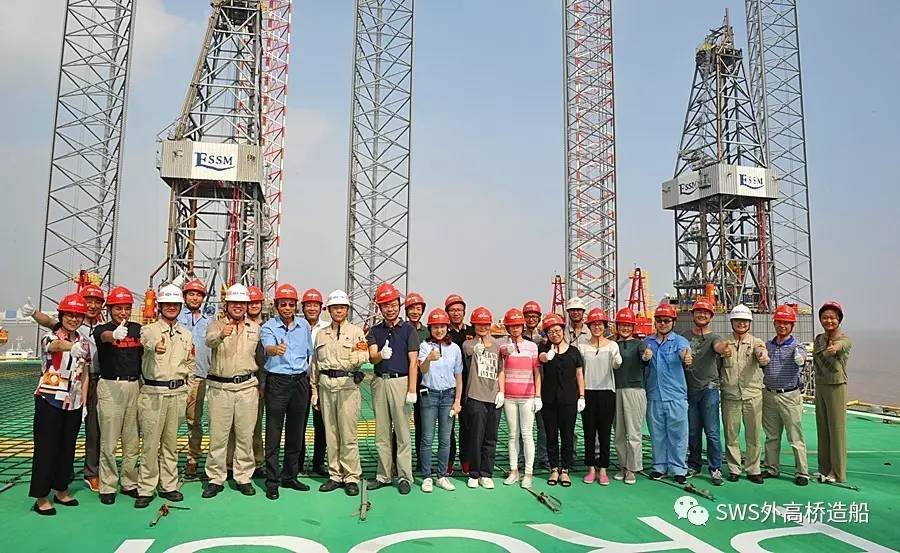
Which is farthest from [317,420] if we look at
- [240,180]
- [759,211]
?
[759,211]

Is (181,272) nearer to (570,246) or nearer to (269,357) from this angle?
(570,246)

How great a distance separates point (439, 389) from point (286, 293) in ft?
4.90

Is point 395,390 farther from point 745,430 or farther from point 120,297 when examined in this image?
point 745,430

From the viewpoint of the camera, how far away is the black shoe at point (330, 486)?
5066 mm

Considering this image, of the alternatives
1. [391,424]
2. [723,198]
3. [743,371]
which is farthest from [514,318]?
[723,198]

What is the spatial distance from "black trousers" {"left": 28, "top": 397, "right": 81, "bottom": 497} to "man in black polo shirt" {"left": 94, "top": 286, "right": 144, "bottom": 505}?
0.23 meters

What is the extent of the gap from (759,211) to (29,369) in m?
32.5

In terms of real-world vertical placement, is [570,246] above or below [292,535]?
above

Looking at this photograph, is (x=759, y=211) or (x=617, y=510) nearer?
(x=617, y=510)

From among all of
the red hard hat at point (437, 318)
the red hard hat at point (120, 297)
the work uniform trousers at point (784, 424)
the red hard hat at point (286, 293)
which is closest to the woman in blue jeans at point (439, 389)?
the red hard hat at point (437, 318)

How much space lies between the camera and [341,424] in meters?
5.11

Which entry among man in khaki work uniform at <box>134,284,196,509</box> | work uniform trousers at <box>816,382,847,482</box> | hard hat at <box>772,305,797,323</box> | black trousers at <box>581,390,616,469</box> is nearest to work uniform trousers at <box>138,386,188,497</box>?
man in khaki work uniform at <box>134,284,196,509</box>

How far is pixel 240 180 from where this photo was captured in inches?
924

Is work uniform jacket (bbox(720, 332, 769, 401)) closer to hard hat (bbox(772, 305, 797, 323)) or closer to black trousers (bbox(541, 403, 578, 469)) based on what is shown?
hard hat (bbox(772, 305, 797, 323))
